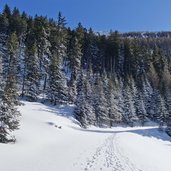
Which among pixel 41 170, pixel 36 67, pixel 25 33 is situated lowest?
pixel 41 170

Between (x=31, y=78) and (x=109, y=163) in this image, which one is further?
(x=31, y=78)

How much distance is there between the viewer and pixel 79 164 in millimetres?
19031

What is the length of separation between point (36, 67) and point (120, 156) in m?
44.5

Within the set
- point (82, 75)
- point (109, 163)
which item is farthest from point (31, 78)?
point (109, 163)

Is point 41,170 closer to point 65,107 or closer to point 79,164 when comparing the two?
point 79,164

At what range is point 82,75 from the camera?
2815 inches

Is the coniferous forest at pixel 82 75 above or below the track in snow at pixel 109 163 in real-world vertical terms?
above

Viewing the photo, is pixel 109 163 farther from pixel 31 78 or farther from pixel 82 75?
pixel 82 75

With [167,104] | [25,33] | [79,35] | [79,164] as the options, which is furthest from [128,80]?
[79,164]

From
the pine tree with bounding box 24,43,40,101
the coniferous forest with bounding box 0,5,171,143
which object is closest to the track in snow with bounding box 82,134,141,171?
the coniferous forest with bounding box 0,5,171,143

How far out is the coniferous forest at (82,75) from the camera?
6034 centimetres

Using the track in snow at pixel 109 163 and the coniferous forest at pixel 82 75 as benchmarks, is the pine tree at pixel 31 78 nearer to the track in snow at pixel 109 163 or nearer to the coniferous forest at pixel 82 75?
the coniferous forest at pixel 82 75

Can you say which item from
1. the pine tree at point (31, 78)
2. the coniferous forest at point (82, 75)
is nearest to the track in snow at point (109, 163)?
the coniferous forest at point (82, 75)

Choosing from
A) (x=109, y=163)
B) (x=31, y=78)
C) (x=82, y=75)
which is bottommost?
(x=109, y=163)
